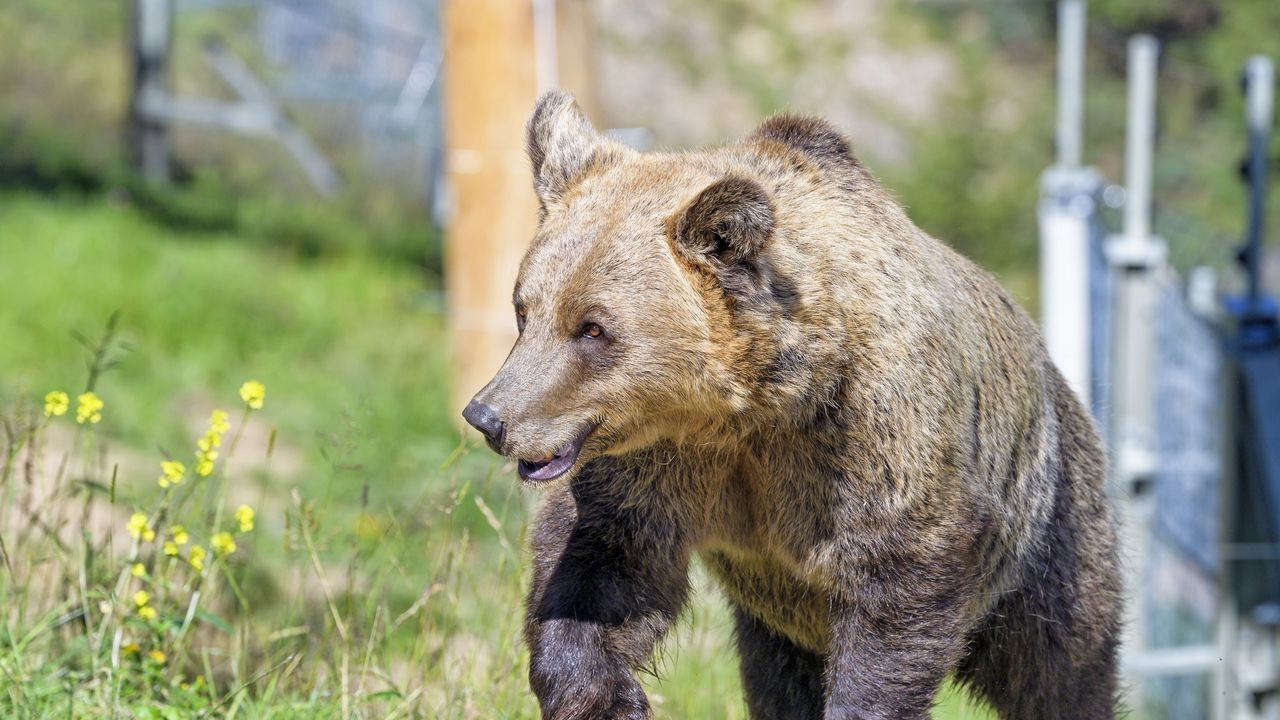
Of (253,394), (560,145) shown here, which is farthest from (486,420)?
(253,394)

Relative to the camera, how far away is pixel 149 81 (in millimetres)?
12328

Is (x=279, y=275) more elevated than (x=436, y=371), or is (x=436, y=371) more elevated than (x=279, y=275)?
(x=279, y=275)

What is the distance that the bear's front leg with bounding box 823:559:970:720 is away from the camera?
337cm

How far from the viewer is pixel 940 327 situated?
137 inches

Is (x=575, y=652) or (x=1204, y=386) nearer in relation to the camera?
(x=575, y=652)

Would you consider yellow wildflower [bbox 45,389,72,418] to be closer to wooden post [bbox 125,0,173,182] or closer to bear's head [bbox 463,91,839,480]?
bear's head [bbox 463,91,839,480]

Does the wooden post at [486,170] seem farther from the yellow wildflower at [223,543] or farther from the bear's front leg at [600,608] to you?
the bear's front leg at [600,608]

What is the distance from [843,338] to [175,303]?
7.57 metres

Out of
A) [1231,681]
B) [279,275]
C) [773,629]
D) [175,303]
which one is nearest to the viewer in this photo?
[773,629]

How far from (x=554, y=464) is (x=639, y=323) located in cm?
35

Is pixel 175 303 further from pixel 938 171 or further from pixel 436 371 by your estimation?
pixel 938 171

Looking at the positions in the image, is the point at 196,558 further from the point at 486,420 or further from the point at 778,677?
the point at 778,677

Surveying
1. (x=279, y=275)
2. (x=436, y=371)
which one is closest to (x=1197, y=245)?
(x=436, y=371)

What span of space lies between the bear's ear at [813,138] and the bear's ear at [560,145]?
0.40 metres
